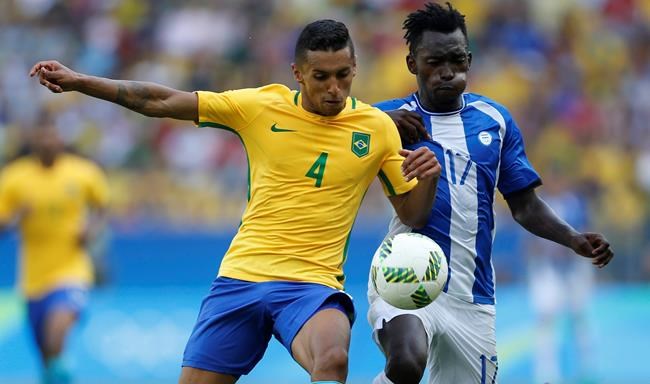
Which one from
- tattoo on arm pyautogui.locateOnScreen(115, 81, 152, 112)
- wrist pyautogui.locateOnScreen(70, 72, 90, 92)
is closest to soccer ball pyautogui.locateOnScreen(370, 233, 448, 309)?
tattoo on arm pyautogui.locateOnScreen(115, 81, 152, 112)

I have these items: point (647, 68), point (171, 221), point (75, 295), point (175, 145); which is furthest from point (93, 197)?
A: point (647, 68)

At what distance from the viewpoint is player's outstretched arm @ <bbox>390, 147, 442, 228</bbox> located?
6.40 m

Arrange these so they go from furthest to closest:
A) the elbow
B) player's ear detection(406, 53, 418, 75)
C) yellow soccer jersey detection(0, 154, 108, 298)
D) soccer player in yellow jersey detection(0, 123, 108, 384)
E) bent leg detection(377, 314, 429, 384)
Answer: yellow soccer jersey detection(0, 154, 108, 298) < soccer player in yellow jersey detection(0, 123, 108, 384) < player's ear detection(406, 53, 418, 75) < the elbow < bent leg detection(377, 314, 429, 384)

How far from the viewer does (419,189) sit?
262 inches

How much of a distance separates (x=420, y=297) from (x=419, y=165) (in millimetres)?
682

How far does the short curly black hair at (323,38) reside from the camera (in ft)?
21.1

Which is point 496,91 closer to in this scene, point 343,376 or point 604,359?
point 604,359

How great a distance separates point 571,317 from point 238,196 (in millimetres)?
4499

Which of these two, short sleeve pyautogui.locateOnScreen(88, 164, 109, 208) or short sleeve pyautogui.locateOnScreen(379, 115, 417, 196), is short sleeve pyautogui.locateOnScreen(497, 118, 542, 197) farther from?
short sleeve pyautogui.locateOnScreen(88, 164, 109, 208)

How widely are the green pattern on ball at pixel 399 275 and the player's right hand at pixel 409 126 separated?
907 millimetres

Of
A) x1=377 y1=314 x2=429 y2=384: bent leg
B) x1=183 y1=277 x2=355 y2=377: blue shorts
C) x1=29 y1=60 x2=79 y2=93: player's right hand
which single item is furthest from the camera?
x1=377 y1=314 x2=429 y2=384: bent leg

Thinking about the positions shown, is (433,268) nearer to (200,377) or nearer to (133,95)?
(200,377)

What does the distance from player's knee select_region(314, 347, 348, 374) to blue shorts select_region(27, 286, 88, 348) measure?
6.69 meters

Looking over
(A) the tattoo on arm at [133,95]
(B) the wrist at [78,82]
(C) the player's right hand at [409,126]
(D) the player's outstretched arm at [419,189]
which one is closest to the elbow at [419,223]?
(D) the player's outstretched arm at [419,189]
